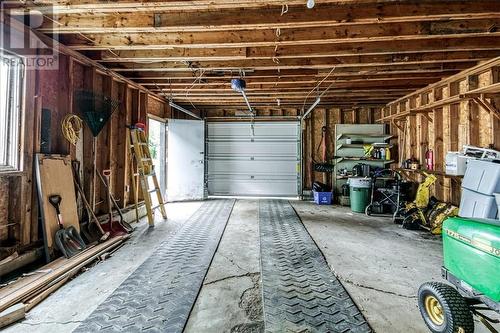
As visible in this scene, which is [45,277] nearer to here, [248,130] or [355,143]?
[248,130]

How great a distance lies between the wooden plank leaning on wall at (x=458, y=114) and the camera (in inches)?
145

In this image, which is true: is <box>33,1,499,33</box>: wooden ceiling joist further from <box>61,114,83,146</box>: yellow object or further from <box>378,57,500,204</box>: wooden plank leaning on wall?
<box>378,57,500,204</box>: wooden plank leaning on wall

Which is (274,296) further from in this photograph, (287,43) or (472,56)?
(472,56)

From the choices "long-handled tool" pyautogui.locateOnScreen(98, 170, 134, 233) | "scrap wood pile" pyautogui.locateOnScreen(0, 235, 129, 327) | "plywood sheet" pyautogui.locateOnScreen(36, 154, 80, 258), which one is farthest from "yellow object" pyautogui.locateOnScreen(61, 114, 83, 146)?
"scrap wood pile" pyautogui.locateOnScreen(0, 235, 129, 327)

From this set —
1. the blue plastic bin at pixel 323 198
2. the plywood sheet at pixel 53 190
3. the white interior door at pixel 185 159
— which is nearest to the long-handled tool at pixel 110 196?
the plywood sheet at pixel 53 190

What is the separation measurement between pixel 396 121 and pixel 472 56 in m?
2.99

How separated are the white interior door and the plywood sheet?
Answer: 3.59 meters

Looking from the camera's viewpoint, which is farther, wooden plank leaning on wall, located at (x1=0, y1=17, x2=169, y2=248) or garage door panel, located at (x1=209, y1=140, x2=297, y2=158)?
garage door panel, located at (x1=209, y1=140, x2=297, y2=158)

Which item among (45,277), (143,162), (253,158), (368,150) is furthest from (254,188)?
(45,277)

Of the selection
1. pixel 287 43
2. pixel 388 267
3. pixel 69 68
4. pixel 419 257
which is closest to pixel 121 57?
pixel 69 68

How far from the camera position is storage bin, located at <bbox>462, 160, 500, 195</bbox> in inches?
110

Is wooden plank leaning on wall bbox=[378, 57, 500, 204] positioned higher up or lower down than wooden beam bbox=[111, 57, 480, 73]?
lower down

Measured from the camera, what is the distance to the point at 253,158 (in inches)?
303

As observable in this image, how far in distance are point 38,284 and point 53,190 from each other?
114 cm
